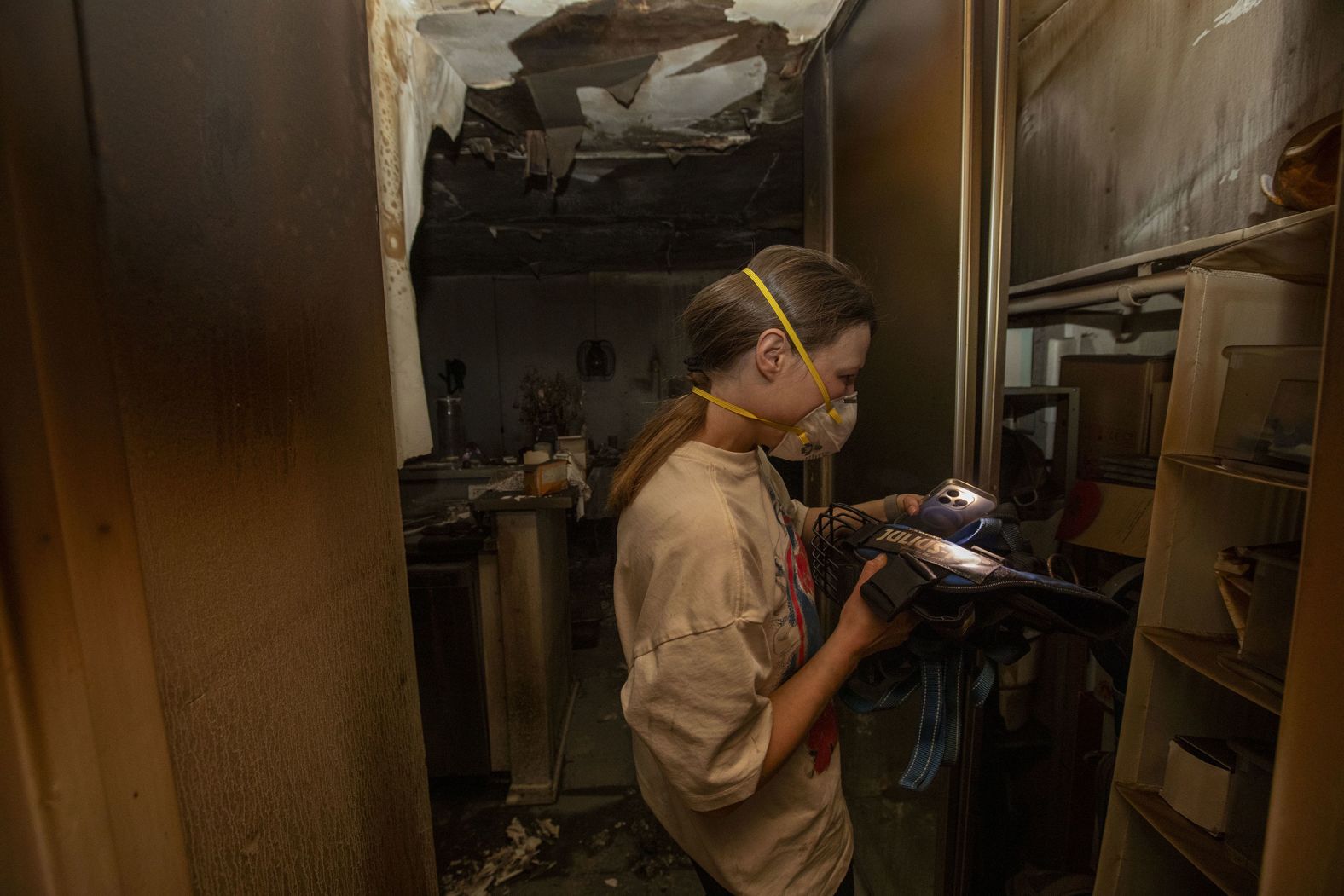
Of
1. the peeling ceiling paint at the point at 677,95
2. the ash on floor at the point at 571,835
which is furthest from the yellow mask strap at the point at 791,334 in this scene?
the ash on floor at the point at 571,835

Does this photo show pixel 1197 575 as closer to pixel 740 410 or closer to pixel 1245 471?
pixel 1245 471

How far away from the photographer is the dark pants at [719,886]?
95 cm

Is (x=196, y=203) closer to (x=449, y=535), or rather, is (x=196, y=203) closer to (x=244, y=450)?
(x=244, y=450)

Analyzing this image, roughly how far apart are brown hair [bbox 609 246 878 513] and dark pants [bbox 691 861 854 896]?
676 mm

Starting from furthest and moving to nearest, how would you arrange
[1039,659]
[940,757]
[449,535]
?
[449,535]
[1039,659]
[940,757]

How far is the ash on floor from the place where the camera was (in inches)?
71.8

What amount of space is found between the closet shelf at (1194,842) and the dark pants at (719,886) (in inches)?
20.9

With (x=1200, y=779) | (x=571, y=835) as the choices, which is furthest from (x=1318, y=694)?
(x=571, y=835)

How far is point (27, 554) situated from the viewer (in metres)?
0.35

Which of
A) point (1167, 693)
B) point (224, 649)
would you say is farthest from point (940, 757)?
point (224, 649)

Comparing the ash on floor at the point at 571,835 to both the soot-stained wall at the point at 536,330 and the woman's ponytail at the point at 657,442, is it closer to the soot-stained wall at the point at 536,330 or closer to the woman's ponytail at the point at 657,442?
the woman's ponytail at the point at 657,442

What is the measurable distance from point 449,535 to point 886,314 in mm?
1956

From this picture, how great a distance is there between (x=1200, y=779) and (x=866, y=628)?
0.69m

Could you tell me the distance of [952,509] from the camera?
0.96 meters
